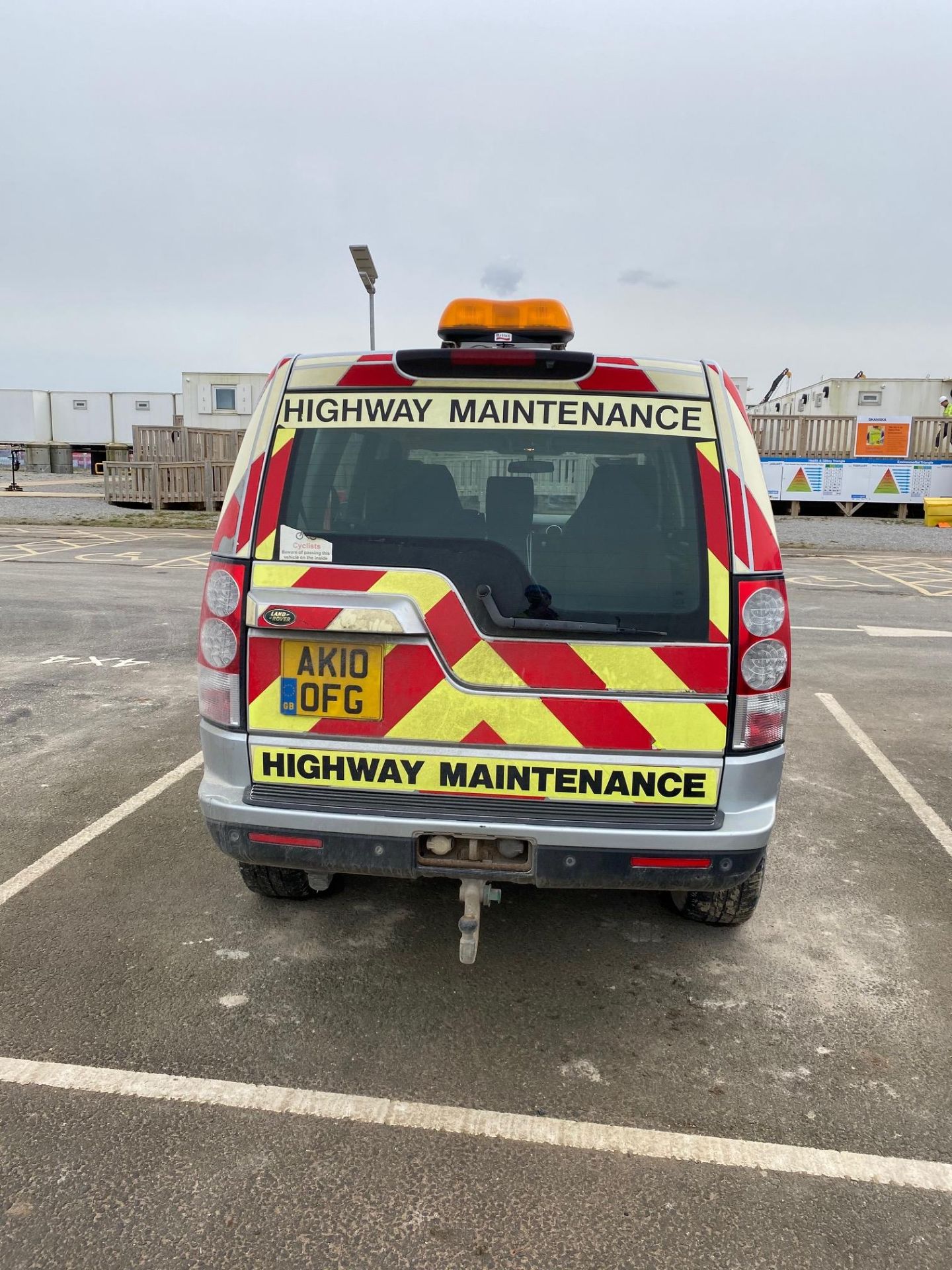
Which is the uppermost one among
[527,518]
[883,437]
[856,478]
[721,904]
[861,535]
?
[883,437]

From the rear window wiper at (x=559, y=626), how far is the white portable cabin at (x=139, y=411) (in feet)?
159

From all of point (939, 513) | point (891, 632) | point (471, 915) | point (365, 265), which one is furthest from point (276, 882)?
point (939, 513)

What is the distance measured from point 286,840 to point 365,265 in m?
13.3

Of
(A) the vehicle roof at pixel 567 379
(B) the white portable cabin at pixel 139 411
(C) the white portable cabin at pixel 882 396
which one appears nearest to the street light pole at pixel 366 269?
(A) the vehicle roof at pixel 567 379

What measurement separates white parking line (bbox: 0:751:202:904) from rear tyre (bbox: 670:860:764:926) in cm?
262

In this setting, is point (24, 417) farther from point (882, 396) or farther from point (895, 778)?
point (895, 778)

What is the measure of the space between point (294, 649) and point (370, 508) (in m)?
0.48

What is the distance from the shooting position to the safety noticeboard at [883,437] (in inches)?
982

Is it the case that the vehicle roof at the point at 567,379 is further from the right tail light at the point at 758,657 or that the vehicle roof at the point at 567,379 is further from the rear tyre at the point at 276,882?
the rear tyre at the point at 276,882

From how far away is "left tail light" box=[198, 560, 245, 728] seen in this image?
2.69 meters

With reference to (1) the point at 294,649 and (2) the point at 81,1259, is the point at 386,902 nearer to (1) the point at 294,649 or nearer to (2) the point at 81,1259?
(1) the point at 294,649

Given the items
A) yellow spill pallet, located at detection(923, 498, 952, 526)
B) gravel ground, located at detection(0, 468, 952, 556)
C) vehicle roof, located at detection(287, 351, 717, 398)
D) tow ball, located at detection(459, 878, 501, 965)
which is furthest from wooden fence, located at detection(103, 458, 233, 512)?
tow ball, located at detection(459, 878, 501, 965)

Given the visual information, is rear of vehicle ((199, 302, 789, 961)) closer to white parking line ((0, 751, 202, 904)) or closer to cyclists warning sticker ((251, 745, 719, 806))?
cyclists warning sticker ((251, 745, 719, 806))

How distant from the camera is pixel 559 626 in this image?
2.57 metres
